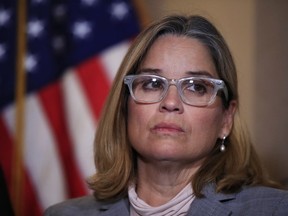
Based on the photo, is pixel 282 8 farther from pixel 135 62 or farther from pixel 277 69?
pixel 135 62

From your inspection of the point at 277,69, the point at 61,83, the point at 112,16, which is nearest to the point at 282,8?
the point at 277,69

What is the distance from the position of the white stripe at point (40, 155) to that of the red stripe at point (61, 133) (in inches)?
0.9

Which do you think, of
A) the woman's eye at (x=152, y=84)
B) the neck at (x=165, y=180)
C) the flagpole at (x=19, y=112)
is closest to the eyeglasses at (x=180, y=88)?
the woman's eye at (x=152, y=84)

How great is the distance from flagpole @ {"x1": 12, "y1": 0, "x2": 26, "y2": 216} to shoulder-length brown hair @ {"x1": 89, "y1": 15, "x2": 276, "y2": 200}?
717 millimetres

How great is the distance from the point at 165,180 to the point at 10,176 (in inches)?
39.7

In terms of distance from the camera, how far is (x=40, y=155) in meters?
2.44

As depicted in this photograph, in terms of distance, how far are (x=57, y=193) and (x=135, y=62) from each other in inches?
38.9

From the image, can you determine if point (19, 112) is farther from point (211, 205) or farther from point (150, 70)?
point (211, 205)

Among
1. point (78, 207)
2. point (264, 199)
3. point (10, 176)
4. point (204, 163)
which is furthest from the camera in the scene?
point (10, 176)

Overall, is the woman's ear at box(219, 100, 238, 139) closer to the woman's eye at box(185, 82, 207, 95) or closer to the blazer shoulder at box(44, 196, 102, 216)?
the woman's eye at box(185, 82, 207, 95)

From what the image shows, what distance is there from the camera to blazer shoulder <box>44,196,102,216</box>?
1763 mm

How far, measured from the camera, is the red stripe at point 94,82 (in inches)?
96.5

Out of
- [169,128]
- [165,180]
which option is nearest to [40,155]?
[165,180]

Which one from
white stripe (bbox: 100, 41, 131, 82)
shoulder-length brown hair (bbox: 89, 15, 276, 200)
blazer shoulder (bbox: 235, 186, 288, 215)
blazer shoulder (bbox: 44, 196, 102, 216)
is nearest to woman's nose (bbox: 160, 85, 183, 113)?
shoulder-length brown hair (bbox: 89, 15, 276, 200)
